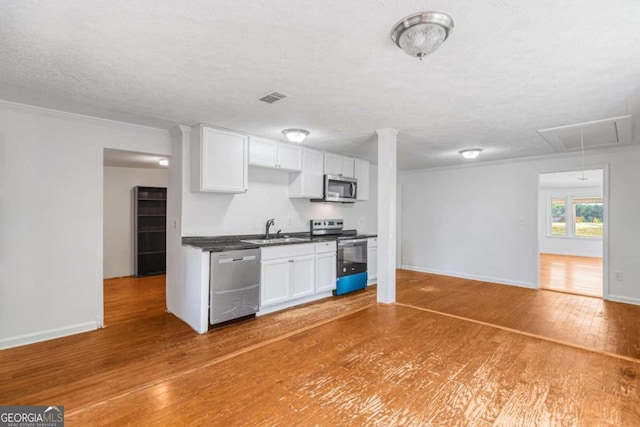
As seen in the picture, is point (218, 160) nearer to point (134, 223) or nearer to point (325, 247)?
point (325, 247)

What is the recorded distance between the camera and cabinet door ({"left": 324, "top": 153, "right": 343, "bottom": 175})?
4.99 metres

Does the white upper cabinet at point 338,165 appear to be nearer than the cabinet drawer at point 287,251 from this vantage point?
No

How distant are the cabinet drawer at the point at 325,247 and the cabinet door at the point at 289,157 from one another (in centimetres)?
120

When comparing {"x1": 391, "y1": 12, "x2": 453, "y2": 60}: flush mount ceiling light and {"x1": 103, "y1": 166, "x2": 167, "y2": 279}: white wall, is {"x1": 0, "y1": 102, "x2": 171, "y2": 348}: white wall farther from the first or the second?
{"x1": 391, "y1": 12, "x2": 453, "y2": 60}: flush mount ceiling light

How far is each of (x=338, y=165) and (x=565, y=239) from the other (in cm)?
882

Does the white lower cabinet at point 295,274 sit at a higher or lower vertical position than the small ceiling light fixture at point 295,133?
lower

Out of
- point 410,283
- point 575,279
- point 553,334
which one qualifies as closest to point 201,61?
point 553,334

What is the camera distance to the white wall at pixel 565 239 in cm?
898

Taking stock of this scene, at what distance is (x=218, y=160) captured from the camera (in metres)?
3.63

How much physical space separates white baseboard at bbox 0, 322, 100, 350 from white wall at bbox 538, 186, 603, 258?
37.1 ft

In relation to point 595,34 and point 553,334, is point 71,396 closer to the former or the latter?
point 595,34

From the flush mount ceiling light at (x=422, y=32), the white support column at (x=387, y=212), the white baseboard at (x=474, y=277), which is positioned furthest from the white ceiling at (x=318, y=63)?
the white baseboard at (x=474, y=277)

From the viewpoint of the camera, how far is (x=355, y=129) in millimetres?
3711

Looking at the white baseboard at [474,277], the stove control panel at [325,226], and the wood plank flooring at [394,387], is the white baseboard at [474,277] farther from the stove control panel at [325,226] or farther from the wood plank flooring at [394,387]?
the wood plank flooring at [394,387]
